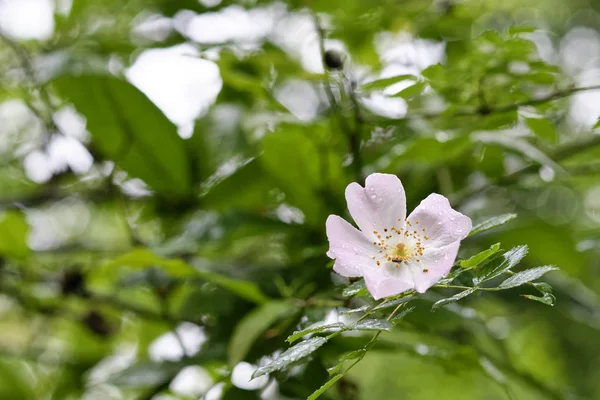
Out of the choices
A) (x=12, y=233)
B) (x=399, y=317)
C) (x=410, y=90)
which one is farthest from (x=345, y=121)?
(x=12, y=233)

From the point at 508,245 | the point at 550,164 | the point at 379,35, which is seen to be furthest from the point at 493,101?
the point at 379,35

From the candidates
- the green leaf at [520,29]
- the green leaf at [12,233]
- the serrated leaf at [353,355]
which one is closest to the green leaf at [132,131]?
the green leaf at [12,233]

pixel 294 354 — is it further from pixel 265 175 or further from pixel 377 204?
pixel 265 175

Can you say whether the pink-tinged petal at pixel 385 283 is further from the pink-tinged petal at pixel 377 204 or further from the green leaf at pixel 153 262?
the green leaf at pixel 153 262

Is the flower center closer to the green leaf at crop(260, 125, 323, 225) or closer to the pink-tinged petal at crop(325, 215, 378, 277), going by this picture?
the pink-tinged petal at crop(325, 215, 378, 277)

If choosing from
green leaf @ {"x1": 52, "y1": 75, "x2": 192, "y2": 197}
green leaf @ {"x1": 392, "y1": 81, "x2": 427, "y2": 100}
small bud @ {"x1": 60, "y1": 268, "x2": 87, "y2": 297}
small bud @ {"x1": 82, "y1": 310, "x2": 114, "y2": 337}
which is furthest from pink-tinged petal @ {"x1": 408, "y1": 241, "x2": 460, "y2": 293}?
Answer: small bud @ {"x1": 82, "y1": 310, "x2": 114, "y2": 337}
